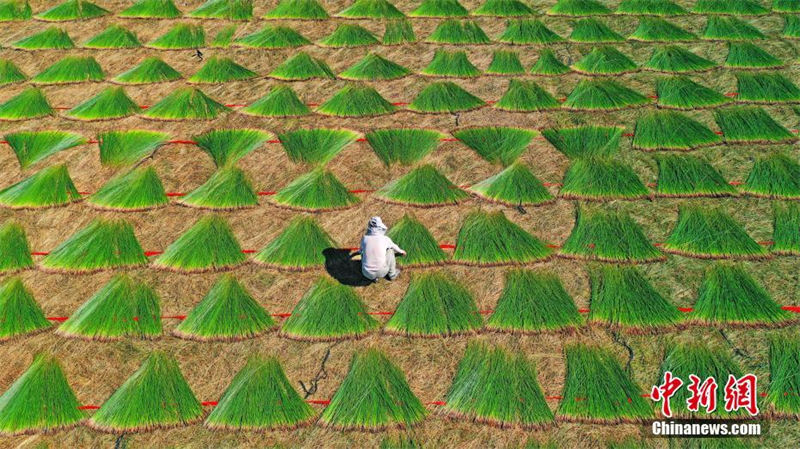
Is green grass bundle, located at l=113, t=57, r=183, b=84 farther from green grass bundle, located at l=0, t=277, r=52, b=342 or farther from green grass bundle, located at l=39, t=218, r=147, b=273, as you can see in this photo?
green grass bundle, located at l=0, t=277, r=52, b=342

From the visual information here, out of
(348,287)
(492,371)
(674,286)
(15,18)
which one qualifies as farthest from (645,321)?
(15,18)

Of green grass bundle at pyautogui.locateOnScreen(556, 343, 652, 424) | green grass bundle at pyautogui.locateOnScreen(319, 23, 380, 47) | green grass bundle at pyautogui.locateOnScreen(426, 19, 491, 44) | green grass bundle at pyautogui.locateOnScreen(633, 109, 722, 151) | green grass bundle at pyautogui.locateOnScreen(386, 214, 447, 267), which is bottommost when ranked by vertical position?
green grass bundle at pyautogui.locateOnScreen(556, 343, 652, 424)

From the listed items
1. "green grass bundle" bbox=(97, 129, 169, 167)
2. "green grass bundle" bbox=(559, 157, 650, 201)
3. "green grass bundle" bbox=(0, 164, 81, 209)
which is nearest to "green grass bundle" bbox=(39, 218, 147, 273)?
"green grass bundle" bbox=(0, 164, 81, 209)

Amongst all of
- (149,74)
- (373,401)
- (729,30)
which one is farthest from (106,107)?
(729,30)

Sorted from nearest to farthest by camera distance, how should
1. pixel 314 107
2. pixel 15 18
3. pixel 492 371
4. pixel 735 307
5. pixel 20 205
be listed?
1. pixel 492 371
2. pixel 735 307
3. pixel 20 205
4. pixel 314 107
5. pixel 15 18

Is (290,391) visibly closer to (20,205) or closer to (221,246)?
(221,246)
